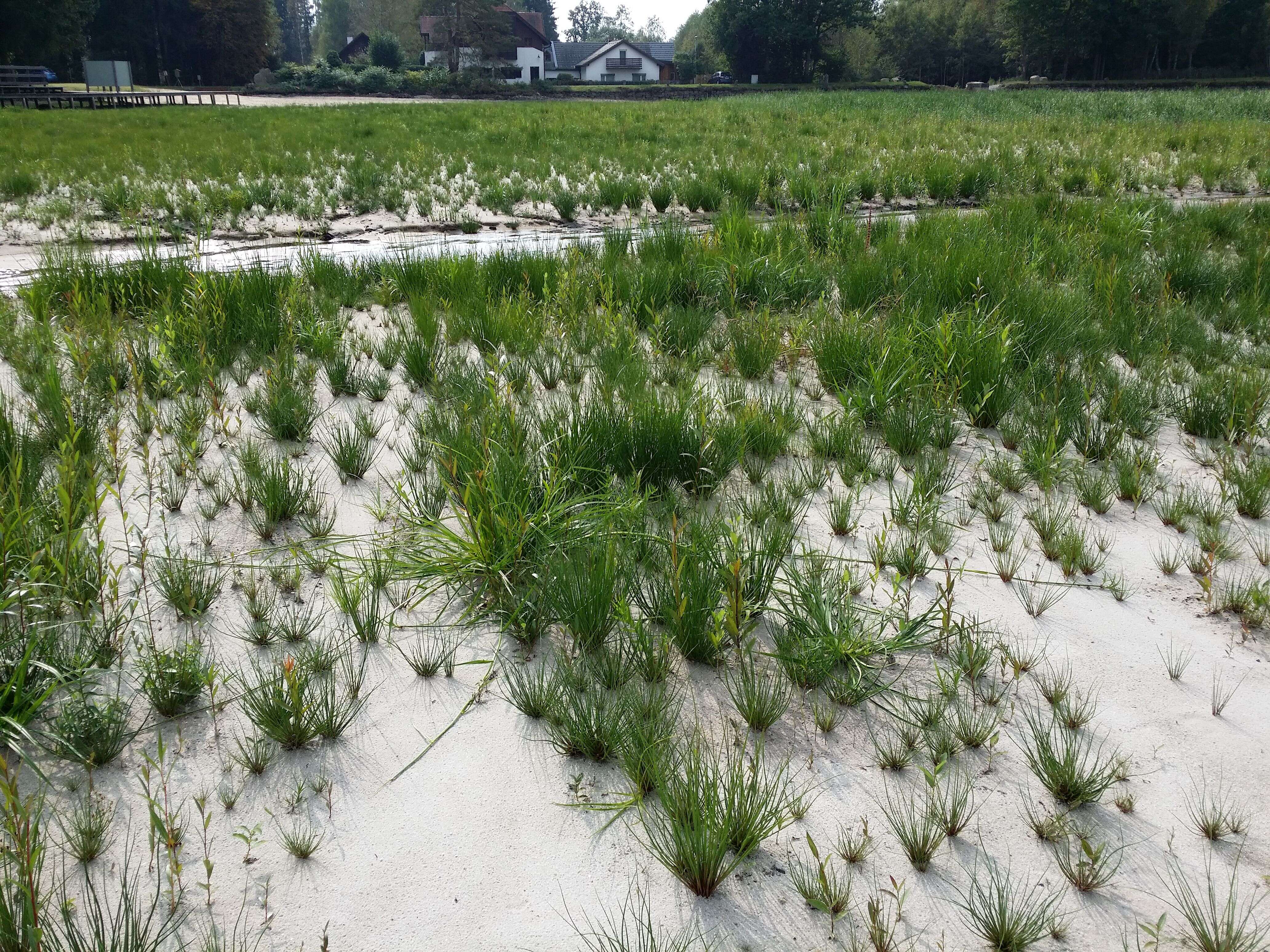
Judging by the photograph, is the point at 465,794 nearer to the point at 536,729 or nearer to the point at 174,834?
the point at 536,729

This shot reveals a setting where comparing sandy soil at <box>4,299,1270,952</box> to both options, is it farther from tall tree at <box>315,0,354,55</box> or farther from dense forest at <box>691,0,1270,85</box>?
tall tree at <box>315,0,354,55</box>

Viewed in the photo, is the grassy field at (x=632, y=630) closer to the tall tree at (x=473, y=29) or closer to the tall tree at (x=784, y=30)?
the tall tree at (x=473, y=29)

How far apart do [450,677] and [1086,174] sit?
12.0 meters

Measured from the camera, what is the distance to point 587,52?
277 feet

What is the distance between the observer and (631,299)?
5.73 meters

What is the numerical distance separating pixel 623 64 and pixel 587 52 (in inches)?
280

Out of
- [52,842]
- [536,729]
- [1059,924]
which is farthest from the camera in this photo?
[536,729]

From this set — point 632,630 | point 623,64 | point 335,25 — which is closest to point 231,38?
point 623,64

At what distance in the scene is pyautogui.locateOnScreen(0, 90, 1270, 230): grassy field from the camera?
32.8ft

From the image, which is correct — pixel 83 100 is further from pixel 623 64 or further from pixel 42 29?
pixel 623 64

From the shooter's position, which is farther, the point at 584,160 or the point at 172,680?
the point at 584,160

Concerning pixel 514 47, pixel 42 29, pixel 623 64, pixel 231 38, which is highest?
pixel 623 64

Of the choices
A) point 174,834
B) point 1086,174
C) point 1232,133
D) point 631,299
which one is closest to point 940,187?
point 1086,174

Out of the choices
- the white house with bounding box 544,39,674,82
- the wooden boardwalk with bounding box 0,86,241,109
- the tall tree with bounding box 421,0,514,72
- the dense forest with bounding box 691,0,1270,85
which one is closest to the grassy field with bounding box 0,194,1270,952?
the wooden boardwalk with bounding box 0,86,241,109
